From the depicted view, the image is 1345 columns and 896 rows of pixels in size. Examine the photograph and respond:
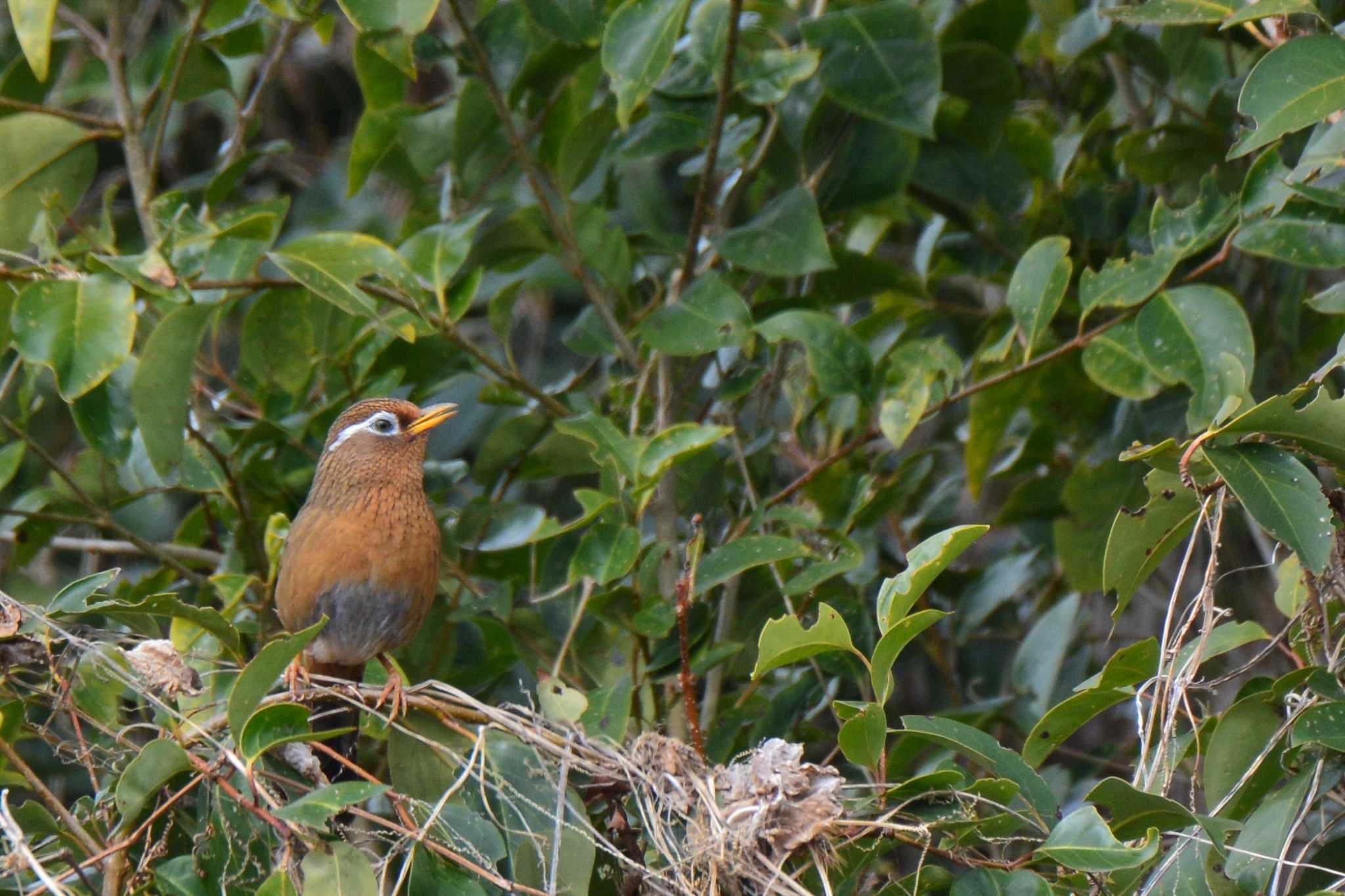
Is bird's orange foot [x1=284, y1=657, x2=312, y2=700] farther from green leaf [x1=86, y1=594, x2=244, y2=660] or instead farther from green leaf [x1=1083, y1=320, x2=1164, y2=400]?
green leaf [x1=1083, y1=320, x2=1164, y2=400]

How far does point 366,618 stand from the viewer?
3.98 m

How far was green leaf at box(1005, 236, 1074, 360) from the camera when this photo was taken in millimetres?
3535

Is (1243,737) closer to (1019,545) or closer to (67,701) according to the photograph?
(1019,545)

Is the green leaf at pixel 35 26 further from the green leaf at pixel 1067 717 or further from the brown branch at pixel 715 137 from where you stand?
the green leaf at pixel 1067 717

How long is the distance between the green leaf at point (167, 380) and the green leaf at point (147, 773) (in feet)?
3.02

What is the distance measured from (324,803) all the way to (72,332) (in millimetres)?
1353

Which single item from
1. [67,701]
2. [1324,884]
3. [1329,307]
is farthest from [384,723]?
[1329,307]

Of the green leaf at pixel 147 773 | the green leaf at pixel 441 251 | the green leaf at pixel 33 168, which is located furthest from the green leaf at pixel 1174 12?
the green leaf at pixel 33 168

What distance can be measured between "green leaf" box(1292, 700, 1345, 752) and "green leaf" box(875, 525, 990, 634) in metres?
0.66

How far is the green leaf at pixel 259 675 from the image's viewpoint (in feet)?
8.49

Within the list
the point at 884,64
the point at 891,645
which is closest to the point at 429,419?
the point at 884,64

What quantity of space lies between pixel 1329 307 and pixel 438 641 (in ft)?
8.11

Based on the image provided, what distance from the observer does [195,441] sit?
12.8ft

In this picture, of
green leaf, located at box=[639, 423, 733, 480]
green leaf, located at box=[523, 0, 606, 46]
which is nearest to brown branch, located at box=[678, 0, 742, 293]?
green leaf, located at box=[523, 0, 606, 46]
